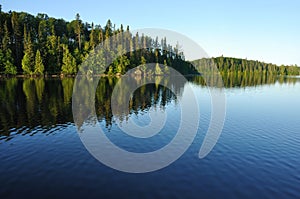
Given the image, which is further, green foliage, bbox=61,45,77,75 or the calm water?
green foliage, bbox=61,45,77,75

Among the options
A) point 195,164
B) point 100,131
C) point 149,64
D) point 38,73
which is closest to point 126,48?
point 149,64

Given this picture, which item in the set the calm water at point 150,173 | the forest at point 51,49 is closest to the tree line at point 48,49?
the forest at point 51,49

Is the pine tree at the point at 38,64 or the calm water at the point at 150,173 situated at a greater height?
the pine tree at the point at 38,64

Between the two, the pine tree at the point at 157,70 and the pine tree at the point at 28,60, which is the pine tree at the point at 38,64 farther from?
the pine tree at the point at 157,70

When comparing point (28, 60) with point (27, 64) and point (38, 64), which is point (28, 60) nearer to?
point (27, 64)

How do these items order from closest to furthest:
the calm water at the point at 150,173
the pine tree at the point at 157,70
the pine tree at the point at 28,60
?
the calm water at the point at 150,173, the pine tree at the point at 28,60, the pine tree at the point at 157,70

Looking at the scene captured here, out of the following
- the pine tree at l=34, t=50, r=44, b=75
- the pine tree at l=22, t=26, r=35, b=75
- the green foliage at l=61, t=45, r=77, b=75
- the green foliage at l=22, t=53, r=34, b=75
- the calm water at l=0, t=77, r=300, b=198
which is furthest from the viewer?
the green foliage at l=61, t=45, r=77, b=75

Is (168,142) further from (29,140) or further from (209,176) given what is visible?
(29,140)

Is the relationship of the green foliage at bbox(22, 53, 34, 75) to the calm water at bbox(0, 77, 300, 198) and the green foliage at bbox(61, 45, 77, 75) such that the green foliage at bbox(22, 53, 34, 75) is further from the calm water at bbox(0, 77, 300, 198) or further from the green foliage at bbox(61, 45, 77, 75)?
the calm water at bbox(0, 77, 300, 198)

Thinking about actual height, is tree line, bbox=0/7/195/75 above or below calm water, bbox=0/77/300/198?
above

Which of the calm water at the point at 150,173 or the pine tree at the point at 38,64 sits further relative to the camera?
the pine tree at the point at 38,64

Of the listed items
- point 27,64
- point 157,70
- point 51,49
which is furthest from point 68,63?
point 157,70

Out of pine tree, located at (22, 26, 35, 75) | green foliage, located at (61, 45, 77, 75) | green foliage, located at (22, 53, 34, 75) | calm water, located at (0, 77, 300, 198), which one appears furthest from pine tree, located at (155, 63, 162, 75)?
calm water, located at (0, 77, 300, 198)

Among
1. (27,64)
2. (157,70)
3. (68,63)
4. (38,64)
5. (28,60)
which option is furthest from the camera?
(157,70)
